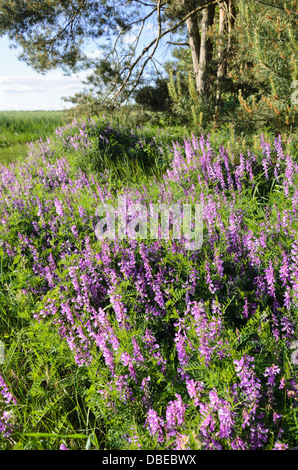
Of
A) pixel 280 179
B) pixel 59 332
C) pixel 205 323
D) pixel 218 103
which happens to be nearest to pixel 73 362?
pixel 59 332

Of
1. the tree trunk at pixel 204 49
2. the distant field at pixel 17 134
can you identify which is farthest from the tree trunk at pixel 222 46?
the distant field at pixel 17 134

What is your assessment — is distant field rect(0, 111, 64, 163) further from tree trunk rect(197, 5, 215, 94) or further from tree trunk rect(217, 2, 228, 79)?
tree trunk rect(217, 2, 228, 79)

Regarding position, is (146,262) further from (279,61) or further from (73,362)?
(279,61)

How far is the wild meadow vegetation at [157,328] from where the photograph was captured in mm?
1751

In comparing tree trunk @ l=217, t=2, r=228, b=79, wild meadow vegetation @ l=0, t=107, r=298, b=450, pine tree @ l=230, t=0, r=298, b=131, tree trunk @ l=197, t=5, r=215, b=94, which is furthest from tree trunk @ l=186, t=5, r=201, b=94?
wild meadow vegetation @ l=0, t=107, r=298, b=450

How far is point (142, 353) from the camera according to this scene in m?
2.20

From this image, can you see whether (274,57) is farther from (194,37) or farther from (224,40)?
(194,37)

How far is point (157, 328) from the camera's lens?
2.63 m

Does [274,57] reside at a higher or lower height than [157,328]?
higher

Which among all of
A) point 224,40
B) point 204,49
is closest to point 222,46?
point 224,40

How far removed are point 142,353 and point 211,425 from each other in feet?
2.32

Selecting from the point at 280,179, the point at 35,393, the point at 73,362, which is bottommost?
the point at 35,393

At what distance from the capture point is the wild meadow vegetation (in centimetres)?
175

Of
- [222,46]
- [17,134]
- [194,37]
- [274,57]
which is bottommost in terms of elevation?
[17,134]
